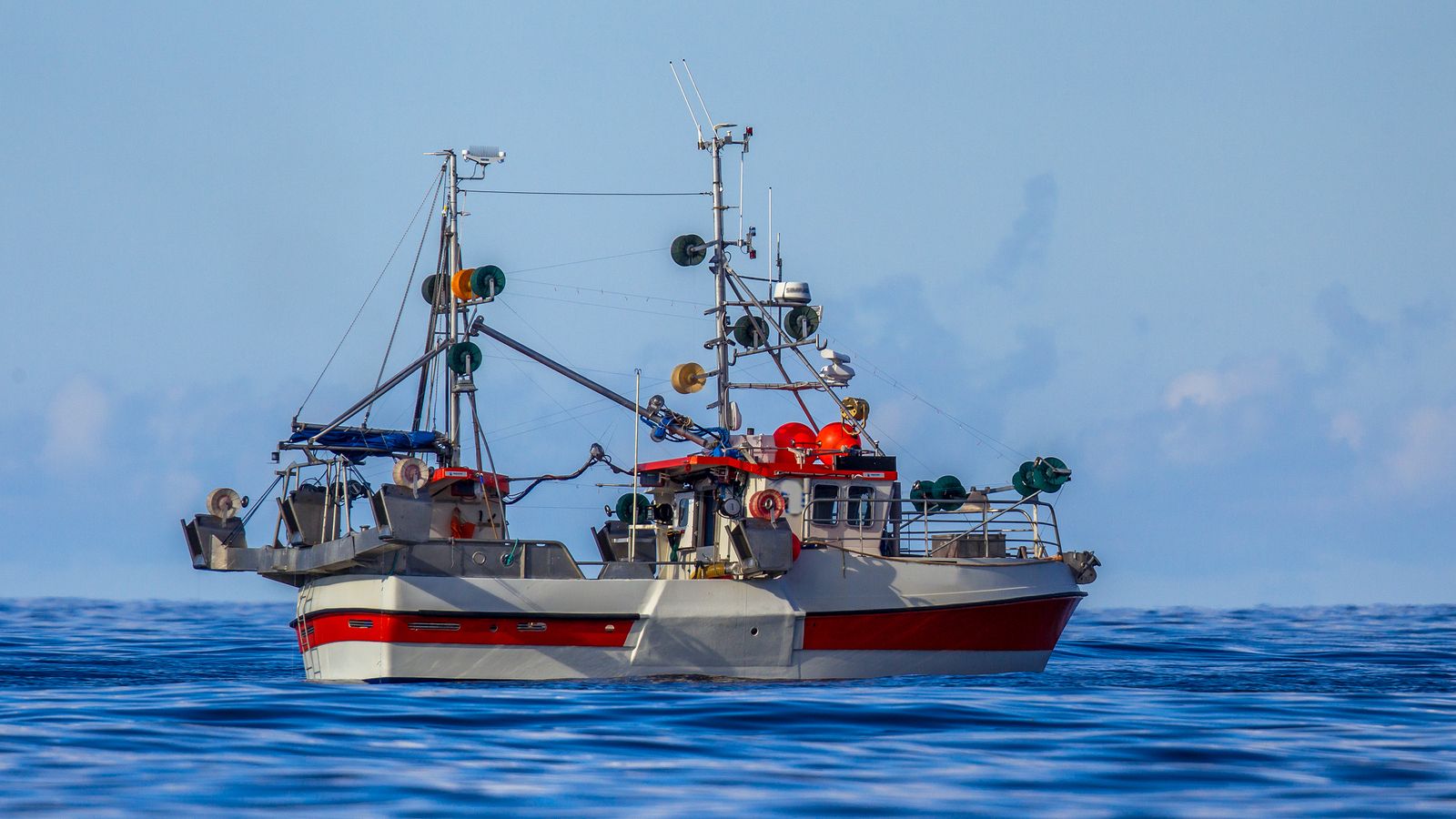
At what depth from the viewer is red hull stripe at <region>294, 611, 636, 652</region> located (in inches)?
989

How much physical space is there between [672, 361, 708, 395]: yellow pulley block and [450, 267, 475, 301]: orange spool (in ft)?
12.5

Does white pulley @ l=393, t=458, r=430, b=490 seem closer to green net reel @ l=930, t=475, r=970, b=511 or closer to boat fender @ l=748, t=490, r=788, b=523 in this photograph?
boat fender @ l=748, t=490, r=788, b=523

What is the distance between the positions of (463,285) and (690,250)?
13.7ft

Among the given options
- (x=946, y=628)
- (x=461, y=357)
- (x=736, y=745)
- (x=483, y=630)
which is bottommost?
(x=736, y=745)

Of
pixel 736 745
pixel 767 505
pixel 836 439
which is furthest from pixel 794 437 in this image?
pixel 736 745

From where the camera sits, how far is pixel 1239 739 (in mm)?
17938

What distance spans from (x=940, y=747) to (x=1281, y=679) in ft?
41.1

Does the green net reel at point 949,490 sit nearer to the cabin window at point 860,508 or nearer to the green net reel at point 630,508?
the cabin window at point 860,508

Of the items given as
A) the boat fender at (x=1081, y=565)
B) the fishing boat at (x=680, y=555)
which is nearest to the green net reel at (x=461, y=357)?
the fishing boat at (x=680, y=555)

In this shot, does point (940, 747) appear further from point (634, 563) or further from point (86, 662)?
point (86, 662)

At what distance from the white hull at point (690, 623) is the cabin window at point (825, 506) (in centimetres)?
131

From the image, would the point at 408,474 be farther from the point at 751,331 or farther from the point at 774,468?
the point at 751,331

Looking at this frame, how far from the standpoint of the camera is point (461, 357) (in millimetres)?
28125

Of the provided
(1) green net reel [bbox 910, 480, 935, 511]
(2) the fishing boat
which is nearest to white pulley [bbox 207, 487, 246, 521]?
(2) the fishing boat
